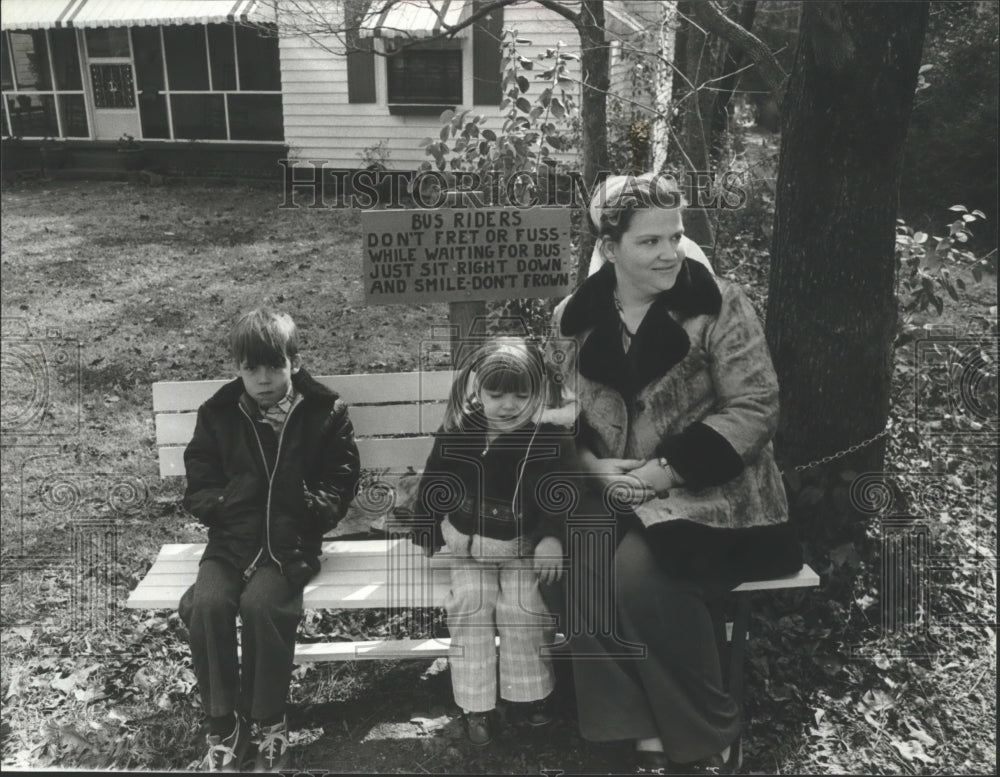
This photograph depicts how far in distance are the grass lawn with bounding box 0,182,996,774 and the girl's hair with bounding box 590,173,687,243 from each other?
1587 millimetres

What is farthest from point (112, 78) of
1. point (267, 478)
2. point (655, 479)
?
point (655, 479)

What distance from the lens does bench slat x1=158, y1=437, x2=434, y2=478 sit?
349 cm

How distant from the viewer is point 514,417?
289cm

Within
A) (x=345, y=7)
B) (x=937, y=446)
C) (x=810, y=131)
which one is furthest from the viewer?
(x=345, y=7)

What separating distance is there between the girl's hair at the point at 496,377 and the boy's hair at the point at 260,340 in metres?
0.55

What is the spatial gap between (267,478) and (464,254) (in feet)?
3.56

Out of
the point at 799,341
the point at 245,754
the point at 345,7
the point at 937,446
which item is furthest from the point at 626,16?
the point at 245,754

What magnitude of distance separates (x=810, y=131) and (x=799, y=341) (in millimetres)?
800

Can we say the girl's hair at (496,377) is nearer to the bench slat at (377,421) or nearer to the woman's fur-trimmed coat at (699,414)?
the woman's fur-trimmed coat at (699,414)

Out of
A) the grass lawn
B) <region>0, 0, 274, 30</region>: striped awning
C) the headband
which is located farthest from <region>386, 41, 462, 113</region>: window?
the headband

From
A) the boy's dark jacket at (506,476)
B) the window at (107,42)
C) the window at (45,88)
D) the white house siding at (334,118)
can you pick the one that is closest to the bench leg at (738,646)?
the boy's dark jacket at (506,476)

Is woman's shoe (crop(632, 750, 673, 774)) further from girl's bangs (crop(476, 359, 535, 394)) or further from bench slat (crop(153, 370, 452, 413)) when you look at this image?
bench slat (crop(153, 370, 452, 413))

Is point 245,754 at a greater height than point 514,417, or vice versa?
point 514,417

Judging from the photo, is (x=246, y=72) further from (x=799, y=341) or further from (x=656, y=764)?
(x=656, y=764)
